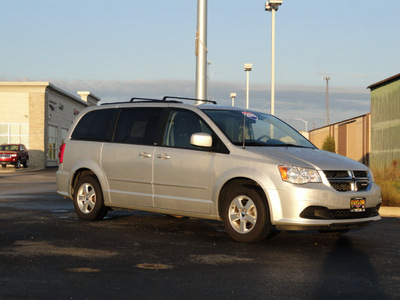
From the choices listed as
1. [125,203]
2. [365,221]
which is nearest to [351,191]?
[365,221]

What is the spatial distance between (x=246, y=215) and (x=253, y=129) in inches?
62.0

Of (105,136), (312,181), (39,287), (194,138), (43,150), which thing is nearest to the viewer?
(39,287)

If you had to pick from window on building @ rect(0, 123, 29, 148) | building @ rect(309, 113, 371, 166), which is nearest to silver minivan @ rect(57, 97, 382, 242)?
building @ rect(309, 113, 371, 166)

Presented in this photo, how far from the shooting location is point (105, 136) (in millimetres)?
10703

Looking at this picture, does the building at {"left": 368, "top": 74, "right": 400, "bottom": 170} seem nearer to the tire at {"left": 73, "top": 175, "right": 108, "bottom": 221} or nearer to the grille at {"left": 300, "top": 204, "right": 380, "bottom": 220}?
the tire at {"left": 73, "top": 175, "right": 108, "bottom": 221}

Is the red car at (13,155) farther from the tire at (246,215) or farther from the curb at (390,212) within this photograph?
the tire at (246,215)

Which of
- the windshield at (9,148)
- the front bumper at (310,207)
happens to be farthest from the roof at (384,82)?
the front bumper at (310,207)

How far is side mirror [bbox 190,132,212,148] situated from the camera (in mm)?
8891

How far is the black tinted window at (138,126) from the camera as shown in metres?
9.99

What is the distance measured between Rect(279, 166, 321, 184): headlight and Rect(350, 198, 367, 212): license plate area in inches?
22.5

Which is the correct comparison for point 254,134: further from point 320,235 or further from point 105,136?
point 105,136

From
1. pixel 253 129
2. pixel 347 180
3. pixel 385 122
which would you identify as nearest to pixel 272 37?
pixel 385 122

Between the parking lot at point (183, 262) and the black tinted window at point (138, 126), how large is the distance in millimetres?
1404

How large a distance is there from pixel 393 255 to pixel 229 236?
7.90ft
